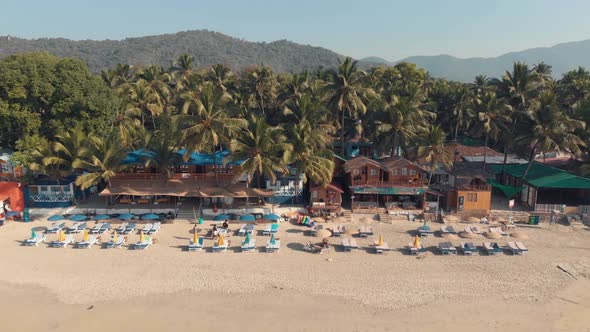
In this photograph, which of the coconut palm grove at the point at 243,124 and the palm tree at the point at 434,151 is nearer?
the coconut palm grove at the point at 243,124

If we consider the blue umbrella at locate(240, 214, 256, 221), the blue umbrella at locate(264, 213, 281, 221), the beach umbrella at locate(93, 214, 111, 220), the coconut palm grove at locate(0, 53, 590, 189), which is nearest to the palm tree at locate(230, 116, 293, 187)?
the coconut palm grove at locate(0, 53, 590, 189)

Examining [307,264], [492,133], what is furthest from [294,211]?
[492,133]

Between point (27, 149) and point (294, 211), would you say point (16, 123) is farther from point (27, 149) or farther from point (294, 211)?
point (294, 211)

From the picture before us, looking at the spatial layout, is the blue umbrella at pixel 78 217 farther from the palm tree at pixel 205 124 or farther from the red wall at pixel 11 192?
the palm tree at pixel 205 124

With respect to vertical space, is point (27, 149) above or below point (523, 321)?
above

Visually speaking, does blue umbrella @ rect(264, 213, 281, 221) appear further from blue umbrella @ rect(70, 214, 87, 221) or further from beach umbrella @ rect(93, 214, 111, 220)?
blue umbrella @ rect(70, 214, 87, 221)

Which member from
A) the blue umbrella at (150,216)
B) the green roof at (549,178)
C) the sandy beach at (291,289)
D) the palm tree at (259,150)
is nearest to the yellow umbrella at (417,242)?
the sandy beach at (291,289)
